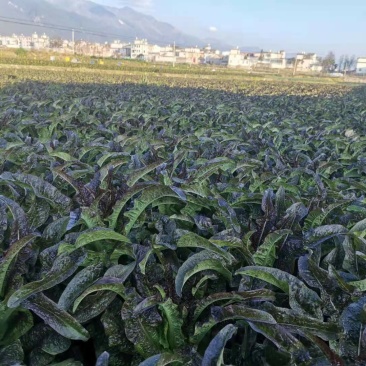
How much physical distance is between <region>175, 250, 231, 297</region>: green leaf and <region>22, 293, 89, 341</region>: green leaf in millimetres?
370

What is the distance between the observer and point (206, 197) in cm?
237

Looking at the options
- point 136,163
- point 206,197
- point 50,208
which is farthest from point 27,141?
point 206,197

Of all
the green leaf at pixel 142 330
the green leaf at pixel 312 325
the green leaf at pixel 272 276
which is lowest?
the green leaf at pixel 142 330

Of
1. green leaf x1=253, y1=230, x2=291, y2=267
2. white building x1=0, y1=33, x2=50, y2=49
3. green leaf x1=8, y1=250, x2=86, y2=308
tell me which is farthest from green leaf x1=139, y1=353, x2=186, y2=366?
white building x1=0, y1=33, x2=50, y2=49

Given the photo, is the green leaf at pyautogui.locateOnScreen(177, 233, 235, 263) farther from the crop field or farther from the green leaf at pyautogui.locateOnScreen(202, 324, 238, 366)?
the green leaf at pyautogui.locateOnScreen(202, 324, 238, 366)

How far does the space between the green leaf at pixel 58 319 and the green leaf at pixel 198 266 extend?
37 centimetres

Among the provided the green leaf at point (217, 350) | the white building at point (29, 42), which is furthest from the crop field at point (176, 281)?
the white building at point (29, 42)

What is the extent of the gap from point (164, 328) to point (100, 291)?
0.93 feet

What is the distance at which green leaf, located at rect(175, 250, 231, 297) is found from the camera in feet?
5.05

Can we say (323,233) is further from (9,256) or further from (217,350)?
(9,256)

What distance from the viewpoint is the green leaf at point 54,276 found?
1422 mm

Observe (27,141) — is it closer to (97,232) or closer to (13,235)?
(13,235)

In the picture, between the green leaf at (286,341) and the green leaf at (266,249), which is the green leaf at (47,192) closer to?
the green leaf at (266,249)

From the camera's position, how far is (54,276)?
153cm
